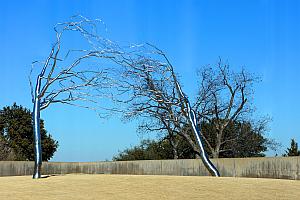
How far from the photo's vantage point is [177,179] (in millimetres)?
16375

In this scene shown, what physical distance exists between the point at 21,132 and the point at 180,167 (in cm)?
3437

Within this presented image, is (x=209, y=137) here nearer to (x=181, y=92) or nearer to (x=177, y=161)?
(x=177, y=161)

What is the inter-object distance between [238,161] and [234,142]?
17.8 metres

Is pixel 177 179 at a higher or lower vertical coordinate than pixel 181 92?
lower

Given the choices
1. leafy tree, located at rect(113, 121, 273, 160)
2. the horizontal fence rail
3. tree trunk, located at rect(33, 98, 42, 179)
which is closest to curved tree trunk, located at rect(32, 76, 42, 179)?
tree trunk, located at rect(33, 98, 42, 179)

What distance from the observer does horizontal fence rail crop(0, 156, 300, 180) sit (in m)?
26.0

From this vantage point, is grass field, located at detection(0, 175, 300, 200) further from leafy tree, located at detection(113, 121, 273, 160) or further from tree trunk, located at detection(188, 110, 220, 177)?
leafy tree, located at detection(113, 121, 273, 160)

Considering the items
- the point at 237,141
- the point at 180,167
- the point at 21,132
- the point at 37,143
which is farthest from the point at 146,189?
the point at 21,132

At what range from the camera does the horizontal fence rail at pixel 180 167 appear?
25984 mm

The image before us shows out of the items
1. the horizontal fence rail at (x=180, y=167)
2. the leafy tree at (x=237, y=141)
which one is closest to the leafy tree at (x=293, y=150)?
the leafy tree at (x=237, y=141)

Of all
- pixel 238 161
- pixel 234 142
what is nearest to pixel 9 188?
pixel 238 161

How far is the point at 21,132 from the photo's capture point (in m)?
59.8

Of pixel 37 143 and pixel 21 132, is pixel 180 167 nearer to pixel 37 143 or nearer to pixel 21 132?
pixel 37 143

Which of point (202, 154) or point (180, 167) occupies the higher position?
point (202, 154)
